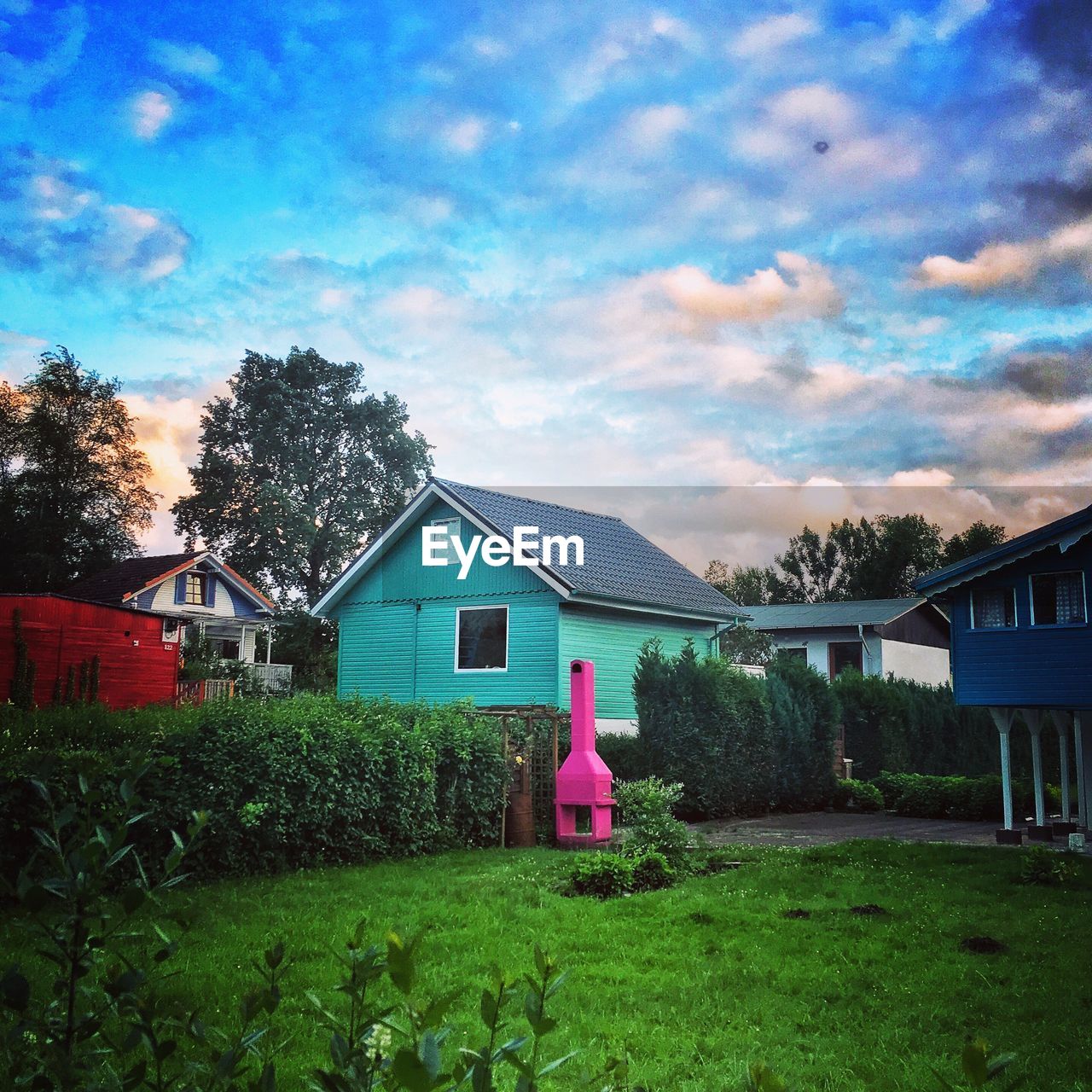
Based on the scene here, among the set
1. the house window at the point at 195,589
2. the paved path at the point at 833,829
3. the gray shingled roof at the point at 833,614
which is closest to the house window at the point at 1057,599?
the paved path at the point at 833,829

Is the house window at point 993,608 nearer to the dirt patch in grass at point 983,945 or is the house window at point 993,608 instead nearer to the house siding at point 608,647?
the house siding at point 608,647

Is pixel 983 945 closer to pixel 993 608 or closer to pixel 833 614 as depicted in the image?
pixel 993 608

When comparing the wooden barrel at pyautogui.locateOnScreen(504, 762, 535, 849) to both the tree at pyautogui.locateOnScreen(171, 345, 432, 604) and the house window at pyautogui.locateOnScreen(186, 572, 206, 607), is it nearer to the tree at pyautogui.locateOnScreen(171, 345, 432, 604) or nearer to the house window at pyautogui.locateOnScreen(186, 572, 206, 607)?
the house window at pyautogui.locateOnScreen(186, 572, 206, 607)

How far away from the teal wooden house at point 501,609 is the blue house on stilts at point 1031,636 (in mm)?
6958

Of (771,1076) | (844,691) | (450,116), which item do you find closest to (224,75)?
(450,116)

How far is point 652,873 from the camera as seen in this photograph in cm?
897

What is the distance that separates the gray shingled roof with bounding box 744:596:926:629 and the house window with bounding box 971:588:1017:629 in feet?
67.0

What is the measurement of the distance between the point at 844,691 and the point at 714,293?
957 cm

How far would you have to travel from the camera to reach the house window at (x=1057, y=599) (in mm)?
13602

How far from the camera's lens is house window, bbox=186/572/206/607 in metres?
40.1

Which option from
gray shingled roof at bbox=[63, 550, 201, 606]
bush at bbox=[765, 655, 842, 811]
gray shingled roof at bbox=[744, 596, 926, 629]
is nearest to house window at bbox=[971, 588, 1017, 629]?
bush at bbox=[765, 655, 842, 811]

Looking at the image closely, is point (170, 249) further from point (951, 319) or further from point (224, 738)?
point (951, 319)

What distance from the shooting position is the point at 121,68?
1359 centimetres

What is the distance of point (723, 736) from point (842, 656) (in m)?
22.1
